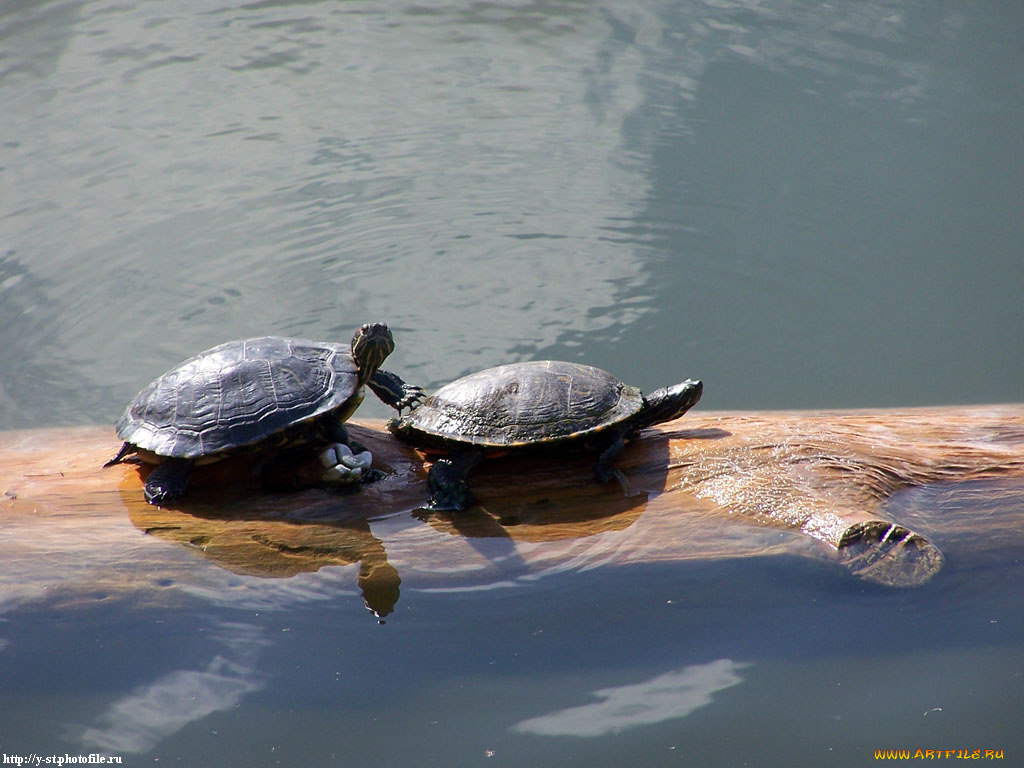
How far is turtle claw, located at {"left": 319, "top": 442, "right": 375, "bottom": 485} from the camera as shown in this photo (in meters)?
3.01

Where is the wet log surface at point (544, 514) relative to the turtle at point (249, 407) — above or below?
below

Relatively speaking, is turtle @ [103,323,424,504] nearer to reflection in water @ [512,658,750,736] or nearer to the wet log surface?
the wet log surface

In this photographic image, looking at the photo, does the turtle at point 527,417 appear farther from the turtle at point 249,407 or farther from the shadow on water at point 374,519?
the turtle at point 249,407

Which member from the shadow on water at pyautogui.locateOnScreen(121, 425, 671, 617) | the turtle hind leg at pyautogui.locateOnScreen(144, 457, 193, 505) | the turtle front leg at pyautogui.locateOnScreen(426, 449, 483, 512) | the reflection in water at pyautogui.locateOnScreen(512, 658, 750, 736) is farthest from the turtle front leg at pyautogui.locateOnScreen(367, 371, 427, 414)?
the reflection in water at pyautogui.locateOnScreen(512, 658, 750, 736)

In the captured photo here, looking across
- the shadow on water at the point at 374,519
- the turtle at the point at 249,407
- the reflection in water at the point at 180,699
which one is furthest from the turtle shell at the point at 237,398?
the reflection in water at the point at 180,699

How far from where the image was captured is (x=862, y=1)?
29.5 feet

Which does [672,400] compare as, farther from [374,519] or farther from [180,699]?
[180,699]

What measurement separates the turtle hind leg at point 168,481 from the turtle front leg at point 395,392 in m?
0.77

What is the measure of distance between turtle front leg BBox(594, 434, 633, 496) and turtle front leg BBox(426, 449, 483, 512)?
0.43 metres

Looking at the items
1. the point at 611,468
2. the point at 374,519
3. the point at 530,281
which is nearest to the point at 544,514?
the point at 611,468

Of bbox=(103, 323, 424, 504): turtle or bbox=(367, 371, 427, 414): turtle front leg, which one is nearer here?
bbox=(103, 323, 424, 504): turtle

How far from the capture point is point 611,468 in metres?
3.08

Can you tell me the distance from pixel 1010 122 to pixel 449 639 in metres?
7.17

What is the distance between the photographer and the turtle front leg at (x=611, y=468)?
9.95 ft
